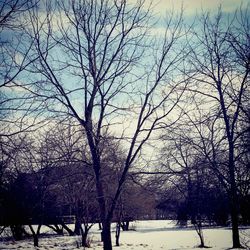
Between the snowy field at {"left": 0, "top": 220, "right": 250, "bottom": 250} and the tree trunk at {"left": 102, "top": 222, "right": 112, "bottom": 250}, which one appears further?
the snowy field at {"left": 0, "top": 220, "right": 250, "bottom": 250}

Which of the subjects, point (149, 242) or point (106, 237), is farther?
point (149, 242)

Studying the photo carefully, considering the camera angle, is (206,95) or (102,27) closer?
(102,27)

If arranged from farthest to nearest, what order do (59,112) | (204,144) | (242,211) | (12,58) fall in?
(242,211), (204,144), (59,112), (12,58)

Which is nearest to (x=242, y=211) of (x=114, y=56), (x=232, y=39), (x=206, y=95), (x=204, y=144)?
(x=204, y=144)

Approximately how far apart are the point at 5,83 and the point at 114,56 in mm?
4304

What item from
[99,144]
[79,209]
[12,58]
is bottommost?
[79,209]

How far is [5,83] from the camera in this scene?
6.15m

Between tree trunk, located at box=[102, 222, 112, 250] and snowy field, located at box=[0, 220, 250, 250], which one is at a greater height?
tree trunk, located at box=[102, 222, 112, 250]

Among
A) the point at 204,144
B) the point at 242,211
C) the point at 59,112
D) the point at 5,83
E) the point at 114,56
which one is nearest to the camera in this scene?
the point at 5,83

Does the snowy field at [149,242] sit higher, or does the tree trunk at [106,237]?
the tree trunk at [106,237]

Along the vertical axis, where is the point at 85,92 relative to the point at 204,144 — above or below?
above

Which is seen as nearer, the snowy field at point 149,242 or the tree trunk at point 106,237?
the tree trunk at point 106,237

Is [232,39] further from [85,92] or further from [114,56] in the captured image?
[85,92]

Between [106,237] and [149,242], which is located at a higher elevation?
[106,237]
